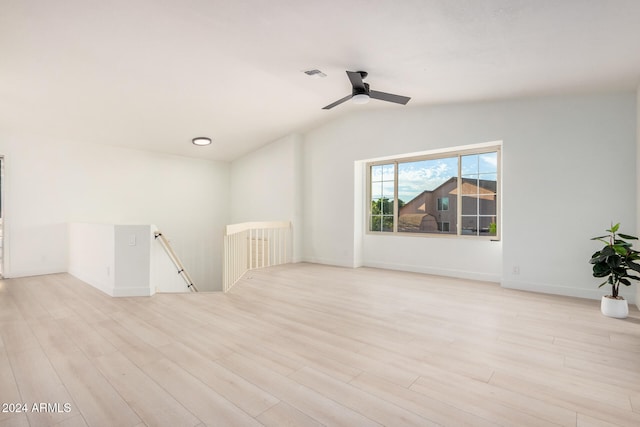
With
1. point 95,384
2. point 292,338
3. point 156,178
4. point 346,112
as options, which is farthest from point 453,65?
point 156,178

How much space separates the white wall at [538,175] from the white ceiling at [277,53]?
0.36 meters

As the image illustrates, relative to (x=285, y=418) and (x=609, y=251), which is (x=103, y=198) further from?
(x=609, y=251)

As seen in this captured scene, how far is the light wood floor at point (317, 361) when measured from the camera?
5.90ft

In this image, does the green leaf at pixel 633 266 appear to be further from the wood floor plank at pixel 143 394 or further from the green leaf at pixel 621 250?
the wood floor plank at pixel 143 394

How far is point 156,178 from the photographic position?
7191mm

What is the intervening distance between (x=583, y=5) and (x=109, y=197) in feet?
24.7

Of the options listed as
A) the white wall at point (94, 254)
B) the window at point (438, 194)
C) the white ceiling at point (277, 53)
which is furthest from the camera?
the window at point (438, 194)

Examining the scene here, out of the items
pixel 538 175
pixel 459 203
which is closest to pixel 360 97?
pixel 538 175

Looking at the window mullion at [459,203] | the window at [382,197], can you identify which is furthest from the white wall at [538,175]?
the window at [382,197]

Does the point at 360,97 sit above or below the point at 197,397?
above

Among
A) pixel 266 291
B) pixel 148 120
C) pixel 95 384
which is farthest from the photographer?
pixel 148 120

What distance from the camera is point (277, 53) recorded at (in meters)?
3.66

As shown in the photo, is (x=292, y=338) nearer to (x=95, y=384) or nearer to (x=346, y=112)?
(x=95, y=384)

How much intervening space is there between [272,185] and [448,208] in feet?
12.9
